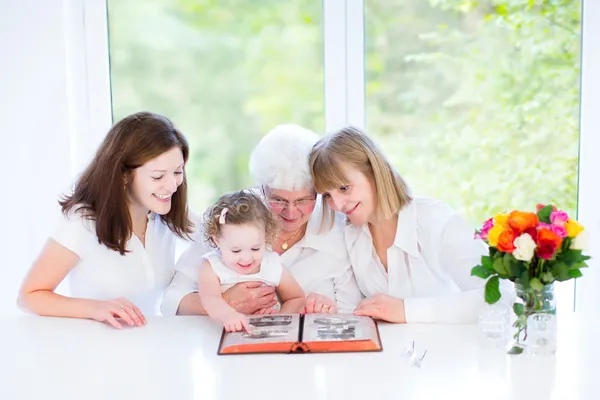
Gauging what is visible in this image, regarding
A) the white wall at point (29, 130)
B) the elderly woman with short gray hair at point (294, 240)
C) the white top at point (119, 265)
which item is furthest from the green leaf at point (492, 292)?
the white wall at point (29, 130)

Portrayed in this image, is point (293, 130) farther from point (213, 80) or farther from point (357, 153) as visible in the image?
point (213, 80)

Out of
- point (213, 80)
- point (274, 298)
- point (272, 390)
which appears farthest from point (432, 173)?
point (272, 390)

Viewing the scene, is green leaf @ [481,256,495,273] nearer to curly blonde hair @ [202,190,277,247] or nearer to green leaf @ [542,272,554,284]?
green leaf @ [542,272,554,284]

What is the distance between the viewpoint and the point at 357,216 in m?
2.17

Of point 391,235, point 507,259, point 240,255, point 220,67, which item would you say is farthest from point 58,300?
point 220,67

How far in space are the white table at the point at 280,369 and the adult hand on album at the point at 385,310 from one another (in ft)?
0.11

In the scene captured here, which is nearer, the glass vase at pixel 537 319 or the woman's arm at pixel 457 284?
the glass vase at pixel 537 319

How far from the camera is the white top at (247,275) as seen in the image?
2.12 meters

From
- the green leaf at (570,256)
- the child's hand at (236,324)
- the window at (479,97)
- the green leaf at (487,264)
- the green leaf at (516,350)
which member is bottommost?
the green leaf at (516,350)

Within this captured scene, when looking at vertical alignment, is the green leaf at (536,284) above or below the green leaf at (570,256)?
below

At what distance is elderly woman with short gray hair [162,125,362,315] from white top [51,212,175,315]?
0.07 m

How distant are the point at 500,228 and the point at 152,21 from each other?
2.05 m

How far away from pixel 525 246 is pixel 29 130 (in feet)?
6.96

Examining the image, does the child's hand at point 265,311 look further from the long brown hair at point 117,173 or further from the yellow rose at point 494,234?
the yellow rose at point 494,234
